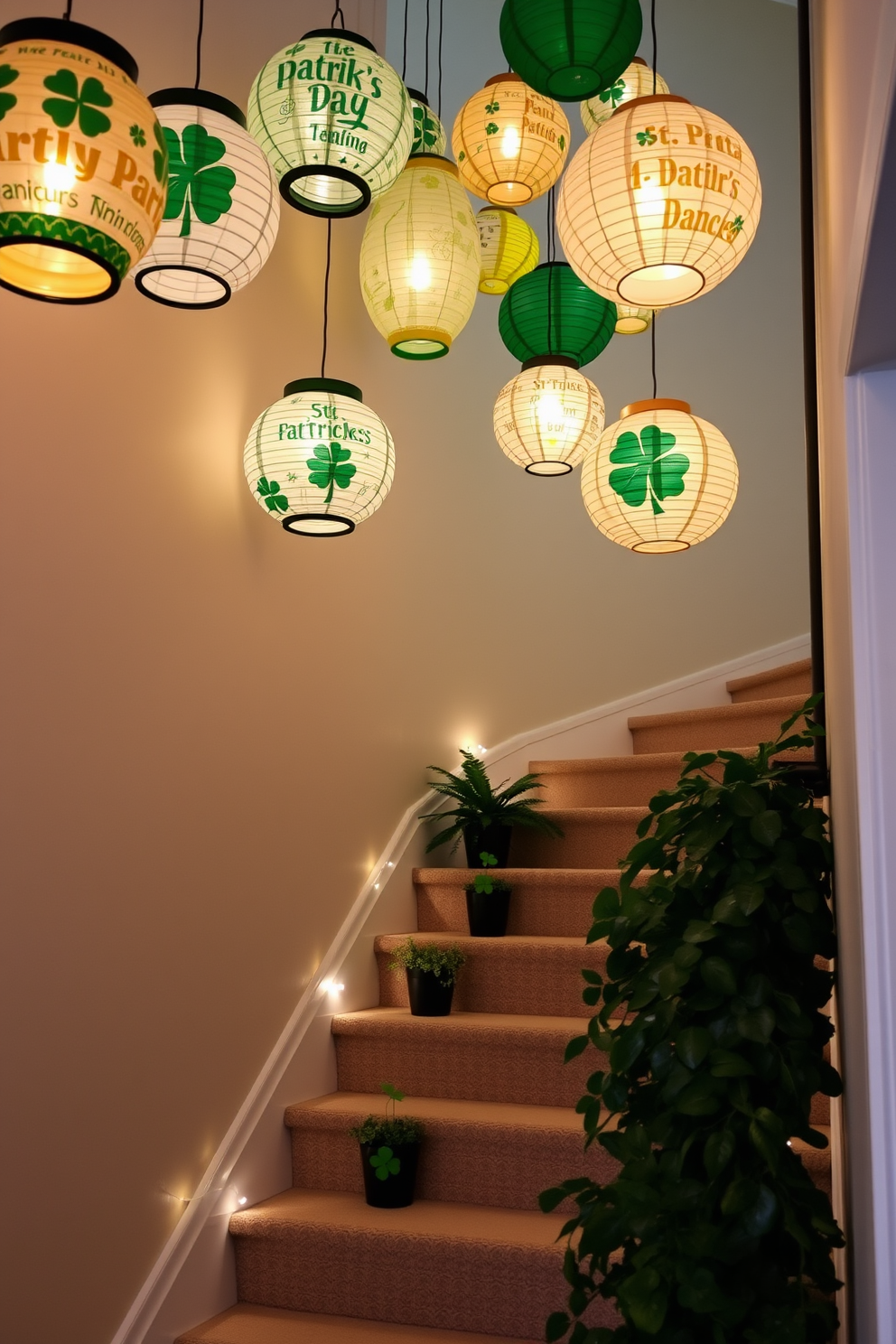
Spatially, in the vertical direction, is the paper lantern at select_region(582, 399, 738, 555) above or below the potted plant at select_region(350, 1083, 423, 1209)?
above

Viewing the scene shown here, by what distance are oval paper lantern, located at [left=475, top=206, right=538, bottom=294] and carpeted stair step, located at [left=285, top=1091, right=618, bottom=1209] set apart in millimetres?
2023

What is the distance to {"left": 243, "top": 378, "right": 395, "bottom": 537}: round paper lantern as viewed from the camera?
2.27 meters

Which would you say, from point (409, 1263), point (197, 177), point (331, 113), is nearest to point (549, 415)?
point (331, 113)

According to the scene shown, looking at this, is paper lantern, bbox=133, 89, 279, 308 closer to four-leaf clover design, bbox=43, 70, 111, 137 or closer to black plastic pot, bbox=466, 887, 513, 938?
four-leaf clover design, bbox=43, 70, 111, 137

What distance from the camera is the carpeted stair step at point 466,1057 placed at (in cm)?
Answer: 267

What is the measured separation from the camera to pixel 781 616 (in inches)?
184

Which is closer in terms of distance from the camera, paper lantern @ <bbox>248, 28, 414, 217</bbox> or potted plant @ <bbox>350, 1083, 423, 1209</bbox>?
paper lantern @ <bbox>248, 28, 414, 217</bbox>

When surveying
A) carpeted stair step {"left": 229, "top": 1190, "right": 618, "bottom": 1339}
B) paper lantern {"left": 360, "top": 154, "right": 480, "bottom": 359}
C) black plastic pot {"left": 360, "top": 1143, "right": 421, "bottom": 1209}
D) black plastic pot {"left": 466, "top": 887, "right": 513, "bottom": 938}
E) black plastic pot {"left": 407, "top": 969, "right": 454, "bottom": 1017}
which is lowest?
carpeted stair step {"left": 229, "top": 1190, "right": 618, "bottom": 1339}

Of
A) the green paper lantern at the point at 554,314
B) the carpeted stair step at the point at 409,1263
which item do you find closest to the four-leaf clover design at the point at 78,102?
the green paper lantern at the point at 554,314

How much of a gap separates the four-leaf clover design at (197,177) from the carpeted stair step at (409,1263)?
1.97 meters

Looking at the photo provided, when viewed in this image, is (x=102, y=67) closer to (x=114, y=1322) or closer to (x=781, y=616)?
(x=114, y=1322)

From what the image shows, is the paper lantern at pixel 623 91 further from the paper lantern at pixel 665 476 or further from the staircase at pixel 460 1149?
the staircase at pixel 460 1149

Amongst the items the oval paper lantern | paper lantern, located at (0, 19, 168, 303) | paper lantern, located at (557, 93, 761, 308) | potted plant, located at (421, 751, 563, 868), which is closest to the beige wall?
potted plant, located at (421, 751, 563, 868)

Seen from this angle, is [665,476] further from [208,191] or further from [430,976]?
[430,976]
